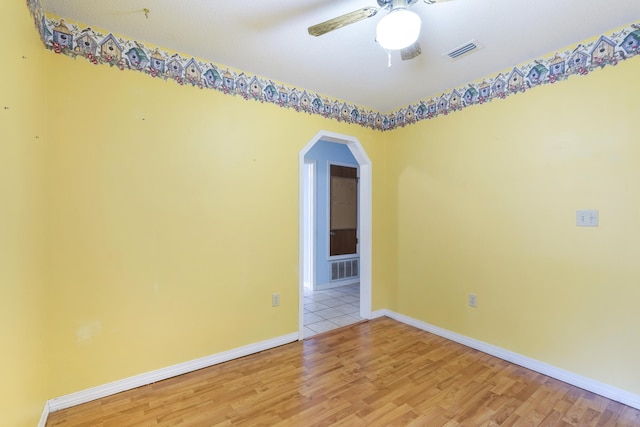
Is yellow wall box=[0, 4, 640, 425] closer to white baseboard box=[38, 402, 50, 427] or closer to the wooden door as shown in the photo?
white baseboard box=[38, 402, 50, 427]

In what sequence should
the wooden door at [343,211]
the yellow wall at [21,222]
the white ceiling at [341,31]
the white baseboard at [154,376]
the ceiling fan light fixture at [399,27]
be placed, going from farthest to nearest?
the wooden door at [343,211] < the white baseboard at [154,376] < the white ceiling at [341,31] < the ceiling fan light fixture at [399,27] < the yellow wall at [21,222]

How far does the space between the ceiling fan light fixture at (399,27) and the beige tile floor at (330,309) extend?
2.67 meters

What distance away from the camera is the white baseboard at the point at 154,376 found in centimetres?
190

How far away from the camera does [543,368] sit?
7.66ft

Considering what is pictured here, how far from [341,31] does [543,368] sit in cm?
294

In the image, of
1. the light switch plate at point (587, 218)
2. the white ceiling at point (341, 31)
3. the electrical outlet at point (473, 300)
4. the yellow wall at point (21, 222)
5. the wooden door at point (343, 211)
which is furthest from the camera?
the wooden door at point (343, 211)

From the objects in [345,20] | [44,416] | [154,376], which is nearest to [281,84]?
[345,20]

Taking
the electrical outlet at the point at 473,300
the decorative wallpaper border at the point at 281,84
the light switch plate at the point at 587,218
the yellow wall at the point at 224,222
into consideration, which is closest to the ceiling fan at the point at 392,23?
the decorative wallpaper border at the point at 281,84

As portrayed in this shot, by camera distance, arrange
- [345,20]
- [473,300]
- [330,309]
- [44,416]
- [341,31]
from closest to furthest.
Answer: [345,20] < [44,416] < [341,31] < [473,300] < [330,309]

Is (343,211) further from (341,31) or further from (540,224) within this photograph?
(341,31)

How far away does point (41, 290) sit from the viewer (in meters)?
1.72

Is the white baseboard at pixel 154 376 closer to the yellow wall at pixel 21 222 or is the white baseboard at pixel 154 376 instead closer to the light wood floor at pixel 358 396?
the light wood floor at pixel 358 396

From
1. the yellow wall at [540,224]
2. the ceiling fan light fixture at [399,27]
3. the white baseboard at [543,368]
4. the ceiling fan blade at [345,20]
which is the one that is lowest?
the white baseboard at [543,368]

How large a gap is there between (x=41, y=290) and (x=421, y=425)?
2.36 metres
